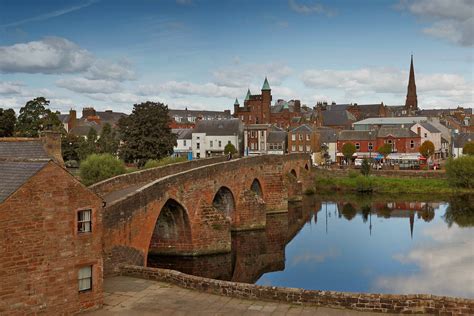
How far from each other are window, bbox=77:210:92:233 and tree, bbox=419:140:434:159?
62.1m

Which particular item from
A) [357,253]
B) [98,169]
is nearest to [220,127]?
[98,169]

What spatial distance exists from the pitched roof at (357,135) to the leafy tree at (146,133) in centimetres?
3040

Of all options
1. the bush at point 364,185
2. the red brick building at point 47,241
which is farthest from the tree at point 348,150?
the red brick building at point 47,241

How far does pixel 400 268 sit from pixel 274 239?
31.1 ft

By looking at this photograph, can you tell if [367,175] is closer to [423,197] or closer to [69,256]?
[423,197]

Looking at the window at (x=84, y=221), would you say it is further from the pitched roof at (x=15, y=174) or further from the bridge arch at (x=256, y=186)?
the bridge arch at (x=256, y=186)

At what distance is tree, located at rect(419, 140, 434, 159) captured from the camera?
68250 millimetres

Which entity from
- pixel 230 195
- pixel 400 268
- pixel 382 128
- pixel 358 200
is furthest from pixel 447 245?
pixel 382 128

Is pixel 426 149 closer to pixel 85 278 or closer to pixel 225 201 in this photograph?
pixel 225 201

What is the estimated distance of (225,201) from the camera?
35.0 meters

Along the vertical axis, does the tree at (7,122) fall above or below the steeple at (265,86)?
below

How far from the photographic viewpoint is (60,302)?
12.1m

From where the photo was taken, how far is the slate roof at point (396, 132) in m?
71.9

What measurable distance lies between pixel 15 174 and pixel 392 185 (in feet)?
163
